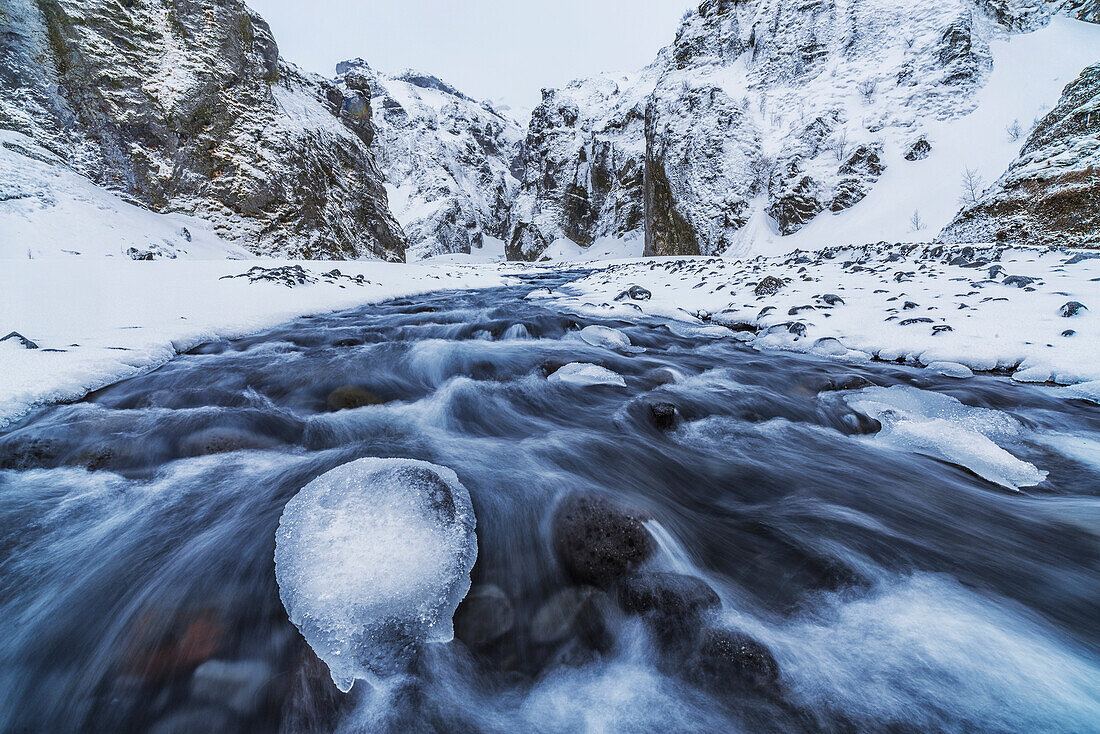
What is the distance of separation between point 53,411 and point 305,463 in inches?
65.6

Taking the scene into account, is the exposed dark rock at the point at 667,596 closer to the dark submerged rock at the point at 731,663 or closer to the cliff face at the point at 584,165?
the dark submerged rock at the point at 731,663

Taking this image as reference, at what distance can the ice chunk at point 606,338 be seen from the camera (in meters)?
4.36

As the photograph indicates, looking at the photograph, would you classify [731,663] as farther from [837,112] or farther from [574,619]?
[837,112]

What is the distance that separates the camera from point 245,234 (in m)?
17.8

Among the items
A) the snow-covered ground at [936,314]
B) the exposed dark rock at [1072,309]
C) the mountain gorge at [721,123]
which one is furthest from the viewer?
the mountain gorge at [721,123]

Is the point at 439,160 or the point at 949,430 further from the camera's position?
the point at 439,160

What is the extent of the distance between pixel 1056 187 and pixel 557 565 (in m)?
12.1

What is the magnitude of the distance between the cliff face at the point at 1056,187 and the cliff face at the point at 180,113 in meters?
23.7

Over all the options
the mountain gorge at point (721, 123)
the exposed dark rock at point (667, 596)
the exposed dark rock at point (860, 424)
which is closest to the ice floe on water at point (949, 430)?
the exposed dark rock at point (860, 424)

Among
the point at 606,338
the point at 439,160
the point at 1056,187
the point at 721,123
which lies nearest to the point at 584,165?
the point at 721,123

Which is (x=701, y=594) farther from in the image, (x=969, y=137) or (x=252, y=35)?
(x=252, y=35)

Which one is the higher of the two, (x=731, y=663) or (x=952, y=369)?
(x=952, y=369)

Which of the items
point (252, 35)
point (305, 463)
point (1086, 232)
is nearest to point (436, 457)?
point (305, 463)

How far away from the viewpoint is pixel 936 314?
3910 millimetres
